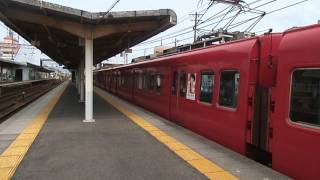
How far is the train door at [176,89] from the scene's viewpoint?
1349 cm

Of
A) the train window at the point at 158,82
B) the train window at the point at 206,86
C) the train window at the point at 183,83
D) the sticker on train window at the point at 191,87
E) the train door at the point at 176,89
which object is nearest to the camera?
the train window at the point at 206,86

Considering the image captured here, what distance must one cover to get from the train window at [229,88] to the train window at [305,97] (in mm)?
2198

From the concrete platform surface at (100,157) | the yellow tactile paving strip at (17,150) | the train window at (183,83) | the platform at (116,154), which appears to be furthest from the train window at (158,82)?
the yellow tactile paving strip at (17,150)

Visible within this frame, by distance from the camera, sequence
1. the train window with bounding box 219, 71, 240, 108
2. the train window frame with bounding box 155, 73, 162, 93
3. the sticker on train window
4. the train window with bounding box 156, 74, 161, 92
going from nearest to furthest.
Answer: the train window with bounding box 219, 71, 240, 108, the sticker on train window, the train window frame with bounding box 155, 73, 162, 93, the train window with bounding box 156, 74, 161, 92

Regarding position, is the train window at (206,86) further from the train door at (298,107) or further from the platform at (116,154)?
the train door at (298,107)

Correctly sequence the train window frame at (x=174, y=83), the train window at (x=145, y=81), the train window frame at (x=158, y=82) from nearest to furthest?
the train window frame at (x=174, y=83)
the train window frame at (x=158, y=82)
the train window at (x=145, y=81)

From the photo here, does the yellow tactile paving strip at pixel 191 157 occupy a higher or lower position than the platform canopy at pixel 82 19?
lower

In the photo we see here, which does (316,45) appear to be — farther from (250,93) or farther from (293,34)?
(250,93)

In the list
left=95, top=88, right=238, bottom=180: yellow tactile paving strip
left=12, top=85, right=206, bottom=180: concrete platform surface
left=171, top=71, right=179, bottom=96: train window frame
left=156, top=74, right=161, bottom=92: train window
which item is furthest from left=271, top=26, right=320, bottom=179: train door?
left=156, top=74, right=161, bottom=92: train window

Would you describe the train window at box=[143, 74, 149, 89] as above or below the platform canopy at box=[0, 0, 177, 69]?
below

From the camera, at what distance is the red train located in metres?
6.57

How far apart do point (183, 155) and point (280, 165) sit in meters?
2.20

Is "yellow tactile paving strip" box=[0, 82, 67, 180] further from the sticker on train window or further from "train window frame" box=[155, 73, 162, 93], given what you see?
"train window frame" box=[155, 73, 162, 93]

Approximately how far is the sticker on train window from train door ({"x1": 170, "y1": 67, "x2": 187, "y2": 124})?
21.3 inches
